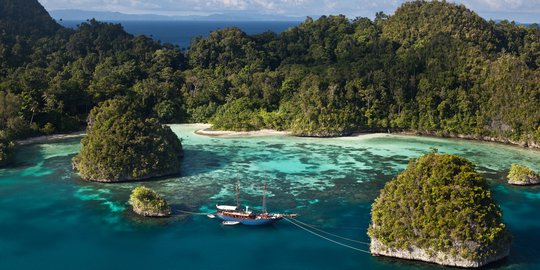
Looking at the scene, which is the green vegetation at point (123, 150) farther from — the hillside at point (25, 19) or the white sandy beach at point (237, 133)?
the hillside at point (25, 19)

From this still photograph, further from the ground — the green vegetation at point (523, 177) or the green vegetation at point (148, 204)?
the green vegetation at point (523, 177)

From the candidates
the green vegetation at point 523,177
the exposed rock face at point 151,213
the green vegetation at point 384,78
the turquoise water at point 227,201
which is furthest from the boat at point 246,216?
the green vegetation at point 384,78

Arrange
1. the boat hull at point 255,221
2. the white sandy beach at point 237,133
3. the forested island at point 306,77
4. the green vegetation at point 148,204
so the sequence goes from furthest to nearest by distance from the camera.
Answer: the white sandy beach at point 237,133 → the forested island at point 306,77 → the green vegetation at point 148,204 → the boat hull at point 255,221

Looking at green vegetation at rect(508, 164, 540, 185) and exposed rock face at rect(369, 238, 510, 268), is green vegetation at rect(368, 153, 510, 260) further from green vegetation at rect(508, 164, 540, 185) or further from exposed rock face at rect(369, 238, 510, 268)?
green vegetation at rect(508, 164, 540, 185)

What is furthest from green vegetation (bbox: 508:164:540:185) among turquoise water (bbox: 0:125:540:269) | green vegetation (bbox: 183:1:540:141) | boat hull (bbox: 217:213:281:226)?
boat hull (bbox: 217:213:281:226)

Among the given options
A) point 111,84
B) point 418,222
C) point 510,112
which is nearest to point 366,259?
point 418,222

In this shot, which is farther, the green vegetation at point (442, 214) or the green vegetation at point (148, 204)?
the green vegetation at point (148, 204)

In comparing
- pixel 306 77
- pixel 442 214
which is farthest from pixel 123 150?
→ pixel 306 77

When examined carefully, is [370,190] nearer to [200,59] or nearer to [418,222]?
[418,222]
